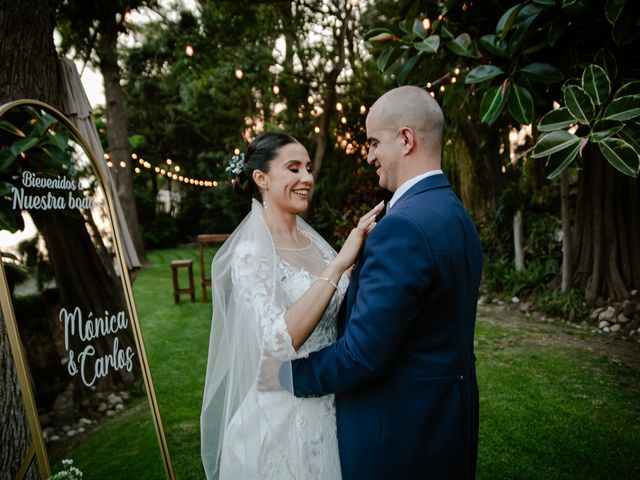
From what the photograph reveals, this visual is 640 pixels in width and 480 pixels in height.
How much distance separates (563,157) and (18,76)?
270 cm

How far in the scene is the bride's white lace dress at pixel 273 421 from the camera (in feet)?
5.74

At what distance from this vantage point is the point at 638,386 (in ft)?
13.8

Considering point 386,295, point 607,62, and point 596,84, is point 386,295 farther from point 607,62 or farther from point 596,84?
point 607,62

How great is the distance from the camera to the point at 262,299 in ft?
5.95

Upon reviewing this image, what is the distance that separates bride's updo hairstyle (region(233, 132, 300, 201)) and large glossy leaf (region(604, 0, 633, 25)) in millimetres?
1446

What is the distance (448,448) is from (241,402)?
0.86 meters

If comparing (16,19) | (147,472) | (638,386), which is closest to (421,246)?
(147,472)

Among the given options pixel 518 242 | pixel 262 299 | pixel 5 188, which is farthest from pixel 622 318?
pixel 5 188

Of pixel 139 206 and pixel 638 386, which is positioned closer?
pixel 638 386

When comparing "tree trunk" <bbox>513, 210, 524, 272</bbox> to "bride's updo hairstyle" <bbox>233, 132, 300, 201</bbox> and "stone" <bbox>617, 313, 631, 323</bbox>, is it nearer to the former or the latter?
"stone" <bbox>617, 313, 631, 323</bbox>

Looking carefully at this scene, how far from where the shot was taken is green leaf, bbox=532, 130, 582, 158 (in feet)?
5.96

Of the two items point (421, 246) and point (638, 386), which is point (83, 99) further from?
point (638, 386)

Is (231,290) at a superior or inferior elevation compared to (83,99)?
inferior

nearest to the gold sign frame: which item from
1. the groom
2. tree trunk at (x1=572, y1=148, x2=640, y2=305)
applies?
the groom
